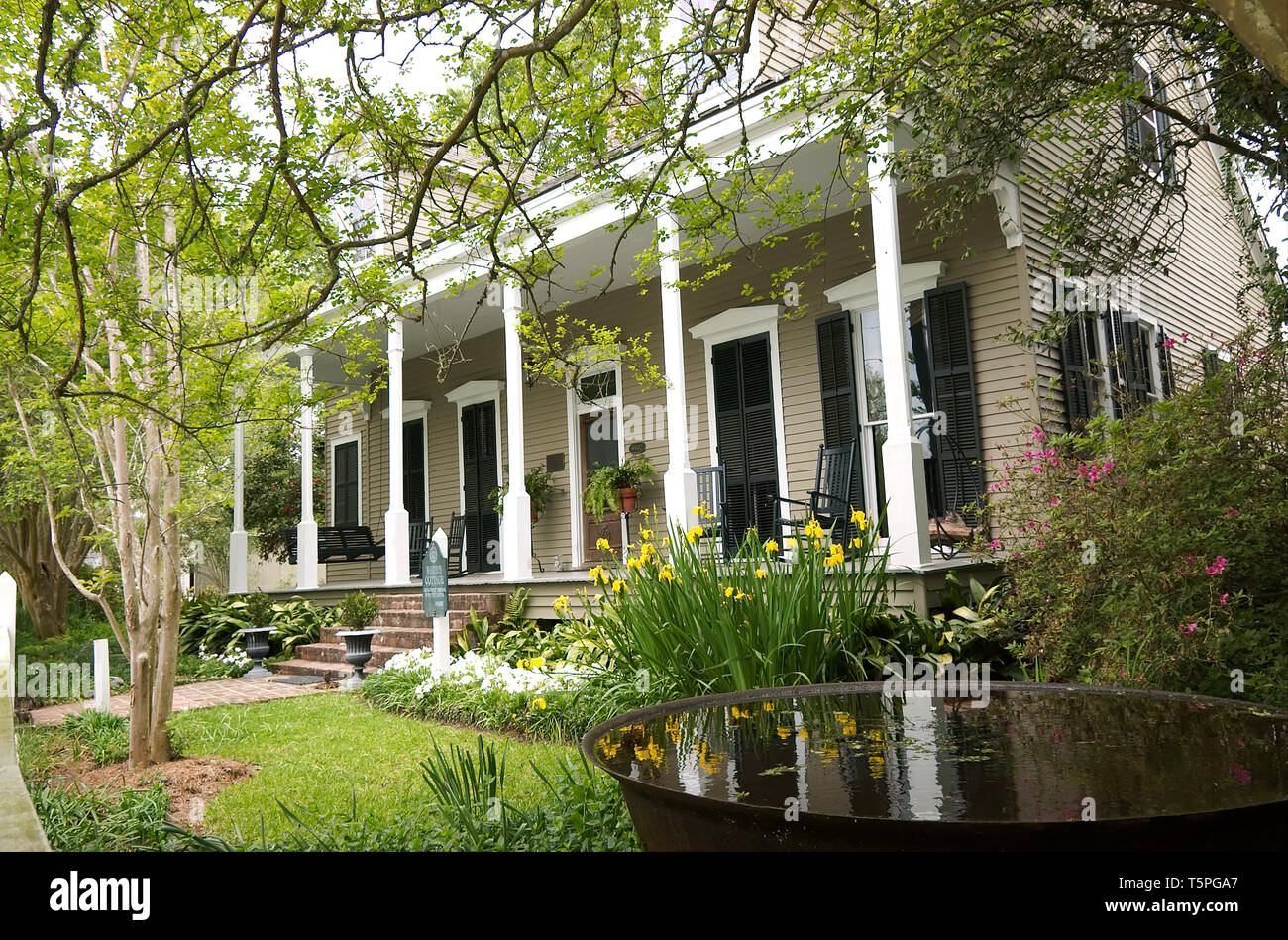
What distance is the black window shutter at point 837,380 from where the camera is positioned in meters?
8.09

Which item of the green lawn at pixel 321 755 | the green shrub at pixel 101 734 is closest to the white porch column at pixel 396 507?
the green lawn at pixel 321 755

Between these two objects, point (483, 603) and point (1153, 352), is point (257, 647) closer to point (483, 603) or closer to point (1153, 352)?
point (483, 603)

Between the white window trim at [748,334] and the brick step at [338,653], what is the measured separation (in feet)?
12.4

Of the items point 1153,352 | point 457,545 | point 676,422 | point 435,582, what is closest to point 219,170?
point 435,582

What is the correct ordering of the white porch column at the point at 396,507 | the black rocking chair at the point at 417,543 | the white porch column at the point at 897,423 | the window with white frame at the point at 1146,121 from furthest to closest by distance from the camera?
1. the black rocking chair at the point at 417,543
2. the white porch column at the point at 396,507
3. the white porch column at the point at 897,423
4. the window with white frame at the point at 1146,121

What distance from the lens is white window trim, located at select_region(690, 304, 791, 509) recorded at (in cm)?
871

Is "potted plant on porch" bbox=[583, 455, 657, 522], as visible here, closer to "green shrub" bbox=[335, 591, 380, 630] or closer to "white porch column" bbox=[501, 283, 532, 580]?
"white porch column" bbox=[501, 283, 532, 580]

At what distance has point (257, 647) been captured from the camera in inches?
378

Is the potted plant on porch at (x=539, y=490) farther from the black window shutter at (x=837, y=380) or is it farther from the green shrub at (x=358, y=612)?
the black window shutter at (x=837, y=380)

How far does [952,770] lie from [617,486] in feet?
24.0
